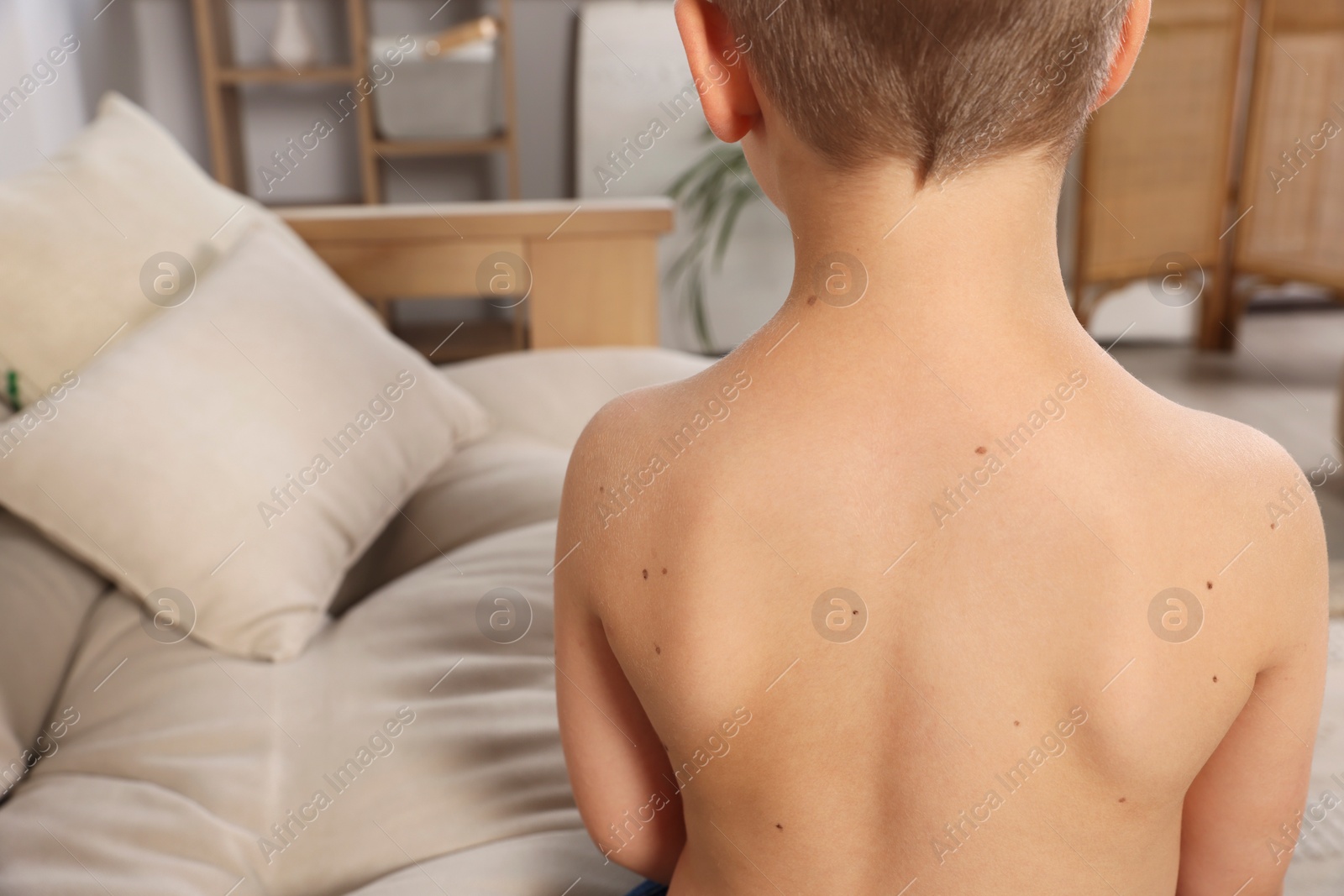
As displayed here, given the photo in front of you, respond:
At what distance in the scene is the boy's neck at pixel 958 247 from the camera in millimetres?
478

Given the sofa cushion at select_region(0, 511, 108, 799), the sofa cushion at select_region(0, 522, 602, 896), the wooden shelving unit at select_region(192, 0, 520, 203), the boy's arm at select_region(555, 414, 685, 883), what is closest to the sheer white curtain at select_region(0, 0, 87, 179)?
the wooden shelving unit at select_region(192, 0, 520, 203)

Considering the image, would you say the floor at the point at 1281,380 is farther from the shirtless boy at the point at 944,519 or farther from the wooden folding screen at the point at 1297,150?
the shirtless boy at the point at 944,519

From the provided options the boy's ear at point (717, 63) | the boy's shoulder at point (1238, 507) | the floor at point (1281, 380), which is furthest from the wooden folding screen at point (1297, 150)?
the boy's ear at point (717, 63)

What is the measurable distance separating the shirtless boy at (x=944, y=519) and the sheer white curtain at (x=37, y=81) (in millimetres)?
1718

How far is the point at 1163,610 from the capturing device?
0.49m

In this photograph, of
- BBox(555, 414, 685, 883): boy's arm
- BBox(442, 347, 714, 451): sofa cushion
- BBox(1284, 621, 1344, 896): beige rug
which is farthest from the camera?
BBox(442, 347, 714, 451): sofa cushion

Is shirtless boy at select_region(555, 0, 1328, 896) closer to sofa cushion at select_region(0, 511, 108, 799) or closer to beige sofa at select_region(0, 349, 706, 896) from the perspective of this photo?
beige sofa at select_region(0, 349, 706, 896)

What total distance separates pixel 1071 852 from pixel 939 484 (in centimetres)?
20

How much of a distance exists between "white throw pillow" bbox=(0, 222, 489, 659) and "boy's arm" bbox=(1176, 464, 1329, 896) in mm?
789

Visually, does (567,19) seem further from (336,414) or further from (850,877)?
(850,877)

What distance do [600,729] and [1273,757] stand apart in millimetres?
375

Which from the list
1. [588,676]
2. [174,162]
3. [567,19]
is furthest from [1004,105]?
[567,19]

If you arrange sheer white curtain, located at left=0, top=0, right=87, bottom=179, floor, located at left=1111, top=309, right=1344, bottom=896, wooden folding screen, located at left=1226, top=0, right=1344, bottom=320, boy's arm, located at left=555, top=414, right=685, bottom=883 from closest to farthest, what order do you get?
boy's arm, located at left=555, top=414, right=685, bottom=883
sheer white curtain, located at left=0, top=0, right=87, bottom=179
floor, located at left=1111, top=309, right=1344, bottom=896
wooden folding screen, located at left=1226, top=0, right=1344, bottom=320

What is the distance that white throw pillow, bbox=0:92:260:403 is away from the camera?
1.15 meters
